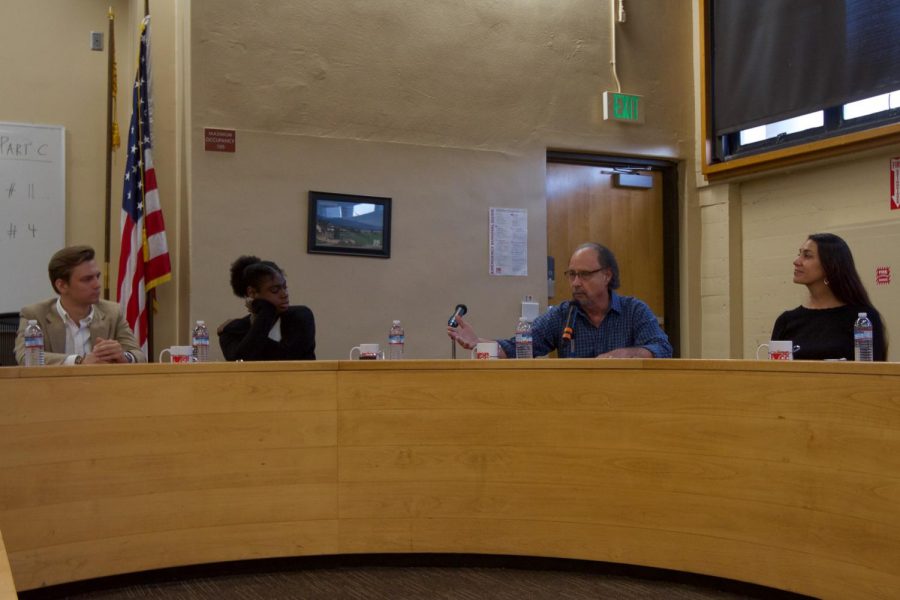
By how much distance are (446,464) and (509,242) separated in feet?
6.70

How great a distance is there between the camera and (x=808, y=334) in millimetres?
3393

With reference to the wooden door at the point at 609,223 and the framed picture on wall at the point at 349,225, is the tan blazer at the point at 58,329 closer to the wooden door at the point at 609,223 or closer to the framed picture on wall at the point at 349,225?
the framed picture on wall at the point at 349,225

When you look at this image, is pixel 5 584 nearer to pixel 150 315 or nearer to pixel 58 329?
pixel 58 329

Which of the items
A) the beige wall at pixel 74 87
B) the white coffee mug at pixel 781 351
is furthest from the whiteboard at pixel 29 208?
the white coffee mug at pixel 781 351

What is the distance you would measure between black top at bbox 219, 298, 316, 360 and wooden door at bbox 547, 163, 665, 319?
169 centimetres

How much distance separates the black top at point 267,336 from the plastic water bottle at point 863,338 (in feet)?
7.02

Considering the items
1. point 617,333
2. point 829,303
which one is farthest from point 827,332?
point 617,333

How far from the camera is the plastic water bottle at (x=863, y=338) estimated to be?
3098 millimetres

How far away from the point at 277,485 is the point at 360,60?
2.45 m

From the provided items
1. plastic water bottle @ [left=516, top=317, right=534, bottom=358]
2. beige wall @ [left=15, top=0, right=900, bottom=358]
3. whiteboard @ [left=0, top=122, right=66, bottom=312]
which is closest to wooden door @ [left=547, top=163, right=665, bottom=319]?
beige wall @ [left=15, top=0, right=900, bottom=358]

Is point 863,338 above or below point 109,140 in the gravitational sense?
below

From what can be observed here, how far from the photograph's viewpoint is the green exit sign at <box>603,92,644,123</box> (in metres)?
5.14

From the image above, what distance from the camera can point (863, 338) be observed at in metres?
3.15

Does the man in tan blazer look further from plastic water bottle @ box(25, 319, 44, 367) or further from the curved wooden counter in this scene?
the curved wooden counter
